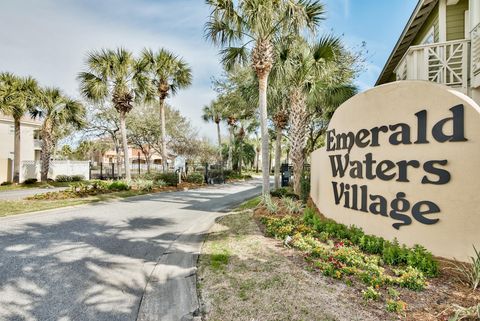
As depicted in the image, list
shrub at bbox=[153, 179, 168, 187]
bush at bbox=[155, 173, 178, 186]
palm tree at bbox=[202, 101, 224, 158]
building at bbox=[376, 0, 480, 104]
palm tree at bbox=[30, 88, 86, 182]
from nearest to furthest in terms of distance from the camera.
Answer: building at bbox=[376, 0, 480, 104] → shrub at bbox=[153, 179, 168, 187] → bush at bbox=[155, 173, 178, 186] → palm tree at bbox=[30, 88, 86, 182] → palm tree at bbox=[202, 101, 224, 158]

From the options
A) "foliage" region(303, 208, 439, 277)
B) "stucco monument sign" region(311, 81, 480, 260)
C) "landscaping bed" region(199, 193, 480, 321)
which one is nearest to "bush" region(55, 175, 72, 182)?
"landscaping bed" region(199, 193, 480, 321)

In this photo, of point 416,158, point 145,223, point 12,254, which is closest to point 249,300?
point 416,158

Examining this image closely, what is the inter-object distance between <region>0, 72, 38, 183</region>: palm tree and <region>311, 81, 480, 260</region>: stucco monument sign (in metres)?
22.5

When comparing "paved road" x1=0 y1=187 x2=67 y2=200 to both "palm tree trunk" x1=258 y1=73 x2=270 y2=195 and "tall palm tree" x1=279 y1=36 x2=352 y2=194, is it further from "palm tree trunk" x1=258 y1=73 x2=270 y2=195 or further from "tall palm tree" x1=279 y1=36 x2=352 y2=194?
"tall palm tree" x1=279 y1=36 x2=352 y2=194

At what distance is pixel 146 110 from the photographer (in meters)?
27.6

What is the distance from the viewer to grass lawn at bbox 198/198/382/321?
300 centimetres

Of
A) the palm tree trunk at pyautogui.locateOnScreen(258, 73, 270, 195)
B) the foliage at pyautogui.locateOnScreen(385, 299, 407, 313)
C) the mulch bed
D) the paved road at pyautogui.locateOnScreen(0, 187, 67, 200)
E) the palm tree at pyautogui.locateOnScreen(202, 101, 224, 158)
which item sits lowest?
the paved road at pyautogui.locateOnScreen(0, 187, 67, 200)

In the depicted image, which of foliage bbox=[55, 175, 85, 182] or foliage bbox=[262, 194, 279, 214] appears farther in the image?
foliage bbox=[55, 175, 85, 182]

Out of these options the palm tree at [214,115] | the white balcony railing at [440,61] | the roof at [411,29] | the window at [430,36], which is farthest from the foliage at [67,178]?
the window at [430,36]

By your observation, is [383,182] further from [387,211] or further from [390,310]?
[390,310]

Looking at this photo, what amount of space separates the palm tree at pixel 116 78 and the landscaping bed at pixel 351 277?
1336cm

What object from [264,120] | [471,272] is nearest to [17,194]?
[264,120]

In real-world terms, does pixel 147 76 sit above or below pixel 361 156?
above

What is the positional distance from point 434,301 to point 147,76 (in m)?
17.9
